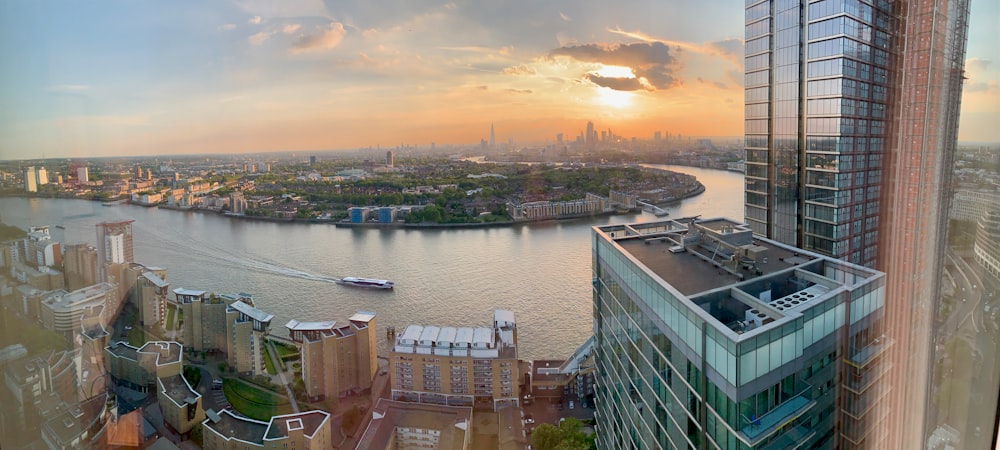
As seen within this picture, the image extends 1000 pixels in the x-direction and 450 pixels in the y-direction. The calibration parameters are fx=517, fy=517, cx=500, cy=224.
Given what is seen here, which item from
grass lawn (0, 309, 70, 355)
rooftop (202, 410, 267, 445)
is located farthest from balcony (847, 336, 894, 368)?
rooftop (202, 410, 267, 445)

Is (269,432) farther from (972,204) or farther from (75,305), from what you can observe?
(972,204)

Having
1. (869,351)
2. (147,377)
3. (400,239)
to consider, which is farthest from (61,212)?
(400,239)

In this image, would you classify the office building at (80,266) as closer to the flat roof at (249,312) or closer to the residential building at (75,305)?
the residential building at (75,305)

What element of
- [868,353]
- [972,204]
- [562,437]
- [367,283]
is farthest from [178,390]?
[972,204]

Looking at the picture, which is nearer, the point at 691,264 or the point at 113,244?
the point at 691,264

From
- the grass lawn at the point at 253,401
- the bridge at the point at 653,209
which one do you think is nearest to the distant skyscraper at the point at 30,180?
the grass lawn at the point at 253,401

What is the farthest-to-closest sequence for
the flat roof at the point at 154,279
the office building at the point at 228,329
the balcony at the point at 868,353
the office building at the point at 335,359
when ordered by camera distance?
1. the flat roof at the point at 154,279
2. the office building at the point at 228,329
3. the office building at the point at 335,359
4. the balcony at the point at 868,353
